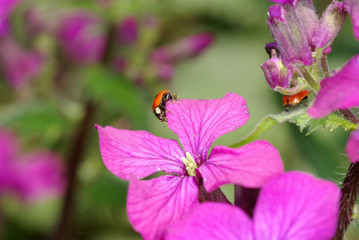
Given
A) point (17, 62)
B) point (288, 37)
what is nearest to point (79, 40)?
point (17, 62)

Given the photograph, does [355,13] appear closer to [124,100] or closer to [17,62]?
[124,100]

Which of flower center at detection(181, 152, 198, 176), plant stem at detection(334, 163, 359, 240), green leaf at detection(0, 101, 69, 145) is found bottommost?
plant stem at detection(334, 163, 359, 240)

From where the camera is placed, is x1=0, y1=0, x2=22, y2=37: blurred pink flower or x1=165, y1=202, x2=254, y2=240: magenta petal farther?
x1=0, y1=0, x2=22, y2=37: blurred pink flower

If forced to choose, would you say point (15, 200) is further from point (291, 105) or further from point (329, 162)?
point (291, 105)

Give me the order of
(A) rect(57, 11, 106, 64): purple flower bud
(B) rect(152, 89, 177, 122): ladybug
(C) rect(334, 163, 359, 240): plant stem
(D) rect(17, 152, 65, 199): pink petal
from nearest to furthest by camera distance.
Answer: (C) rect(334, 163, 359, 240): plant stem → (B) rect(152, 89, 177, 122): ladybug → (D) rect(17, 152, 65, 199): pink petal → (A) rect(57, 11, 106, 64): purple flower bud

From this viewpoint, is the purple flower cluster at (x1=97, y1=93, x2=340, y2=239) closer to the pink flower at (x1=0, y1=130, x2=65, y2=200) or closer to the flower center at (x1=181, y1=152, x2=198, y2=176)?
the flower center at (x1=181, y1=152, x2=198, y2=176)

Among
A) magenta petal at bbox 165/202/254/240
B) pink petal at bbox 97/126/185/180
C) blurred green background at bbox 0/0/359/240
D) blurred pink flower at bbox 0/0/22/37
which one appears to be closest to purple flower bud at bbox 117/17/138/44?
blurred green background at bbox 0/0/359/240

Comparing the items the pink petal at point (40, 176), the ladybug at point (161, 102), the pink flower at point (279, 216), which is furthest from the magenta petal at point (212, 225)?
the pink petal at point (40, 176)
